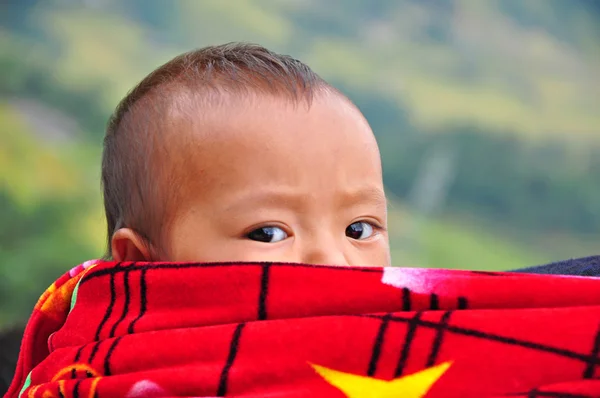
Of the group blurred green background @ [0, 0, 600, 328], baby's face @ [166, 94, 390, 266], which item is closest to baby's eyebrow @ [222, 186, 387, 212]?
baby's face @ [166, 94, 390, 266]

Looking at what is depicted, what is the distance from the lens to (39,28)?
339 centimetres

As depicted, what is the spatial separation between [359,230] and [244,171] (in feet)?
0.65

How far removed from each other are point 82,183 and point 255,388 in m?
2.71

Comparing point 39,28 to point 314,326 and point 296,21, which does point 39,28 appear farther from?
point 314,326

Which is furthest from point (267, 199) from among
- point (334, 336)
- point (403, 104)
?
point (403, 104)

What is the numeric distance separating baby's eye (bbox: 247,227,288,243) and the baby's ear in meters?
0.16

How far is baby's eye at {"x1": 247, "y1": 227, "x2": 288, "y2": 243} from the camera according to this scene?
898 millimetres

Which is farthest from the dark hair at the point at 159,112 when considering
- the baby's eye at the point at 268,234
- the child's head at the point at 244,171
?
the baby's eye at the point at 268,234

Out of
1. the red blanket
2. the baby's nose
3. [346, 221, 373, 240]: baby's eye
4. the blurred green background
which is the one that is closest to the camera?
the red blanket

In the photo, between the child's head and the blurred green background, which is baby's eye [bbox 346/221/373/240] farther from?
the blurred green background

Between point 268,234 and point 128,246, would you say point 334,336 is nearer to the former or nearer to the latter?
point 268,234

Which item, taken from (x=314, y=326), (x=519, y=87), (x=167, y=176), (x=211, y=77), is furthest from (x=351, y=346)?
(x=519, y=87)

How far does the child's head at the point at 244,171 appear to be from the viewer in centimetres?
89

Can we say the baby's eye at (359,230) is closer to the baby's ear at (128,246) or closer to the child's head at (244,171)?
the child's head at (244,171)
